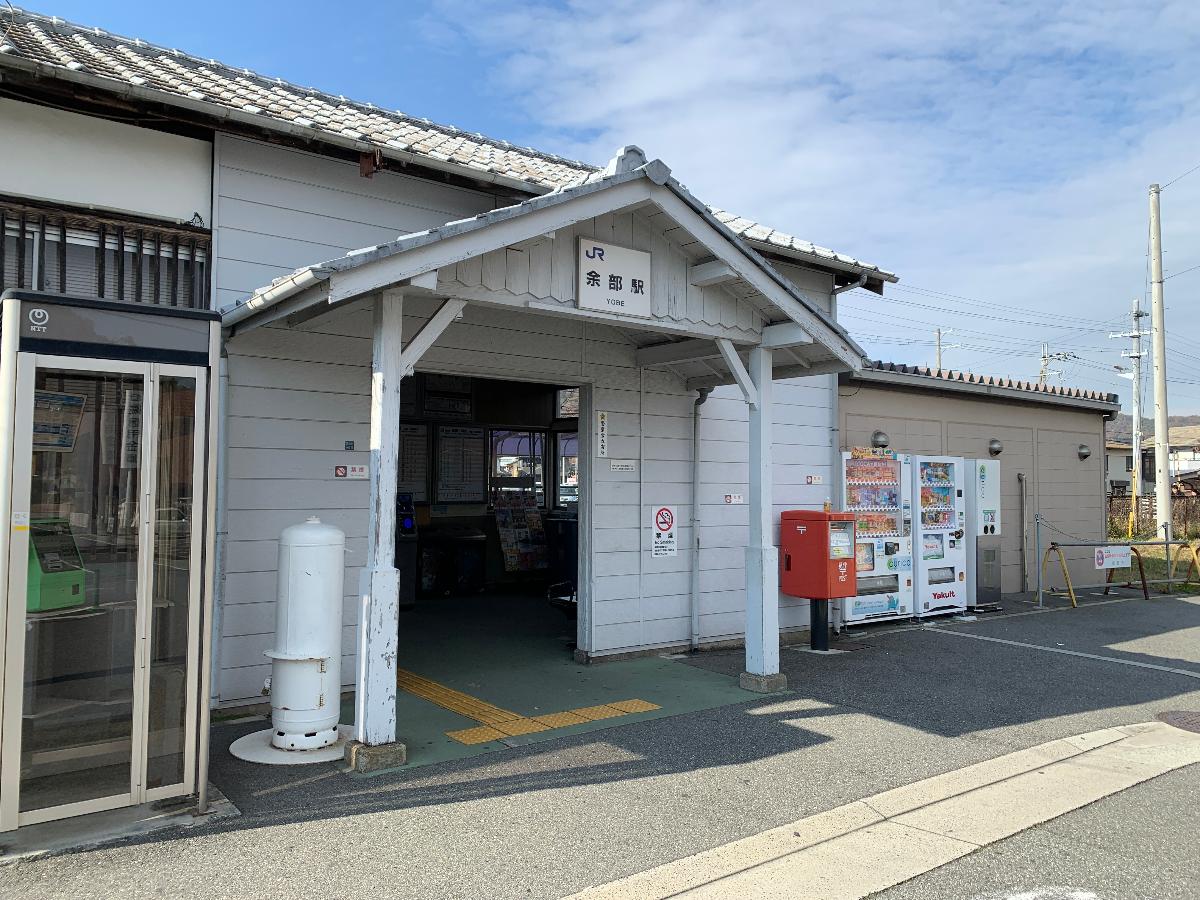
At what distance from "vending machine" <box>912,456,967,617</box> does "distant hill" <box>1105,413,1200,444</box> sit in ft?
114

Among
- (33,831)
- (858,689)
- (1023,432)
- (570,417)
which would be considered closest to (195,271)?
(33,831)

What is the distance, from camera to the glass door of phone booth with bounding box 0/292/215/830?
3949 millimetres

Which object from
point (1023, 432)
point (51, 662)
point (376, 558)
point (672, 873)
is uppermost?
point (1023, 432)

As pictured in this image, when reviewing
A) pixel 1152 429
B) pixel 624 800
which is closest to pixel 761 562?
pixel 624 800

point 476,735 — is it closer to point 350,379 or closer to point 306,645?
point 306,645

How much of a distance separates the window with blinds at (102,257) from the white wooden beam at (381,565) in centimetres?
163

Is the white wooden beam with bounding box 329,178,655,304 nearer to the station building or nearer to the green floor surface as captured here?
the station building

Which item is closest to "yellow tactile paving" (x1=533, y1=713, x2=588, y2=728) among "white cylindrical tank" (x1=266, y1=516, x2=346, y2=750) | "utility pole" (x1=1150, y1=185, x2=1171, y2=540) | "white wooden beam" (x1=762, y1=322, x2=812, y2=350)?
"white cylindrical tank" (x1=266, y1=516, x2=346, y2=750)

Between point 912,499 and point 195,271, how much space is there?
8.15 m

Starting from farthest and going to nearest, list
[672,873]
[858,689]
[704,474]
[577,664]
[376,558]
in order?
[704,474] < [577,664] < [858,689] < [376,558] < [672,873]

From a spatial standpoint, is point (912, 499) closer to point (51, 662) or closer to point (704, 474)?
point (704, 474)

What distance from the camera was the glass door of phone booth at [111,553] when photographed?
3.95 m

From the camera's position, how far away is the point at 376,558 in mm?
4926

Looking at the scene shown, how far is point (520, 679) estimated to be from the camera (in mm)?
7102
